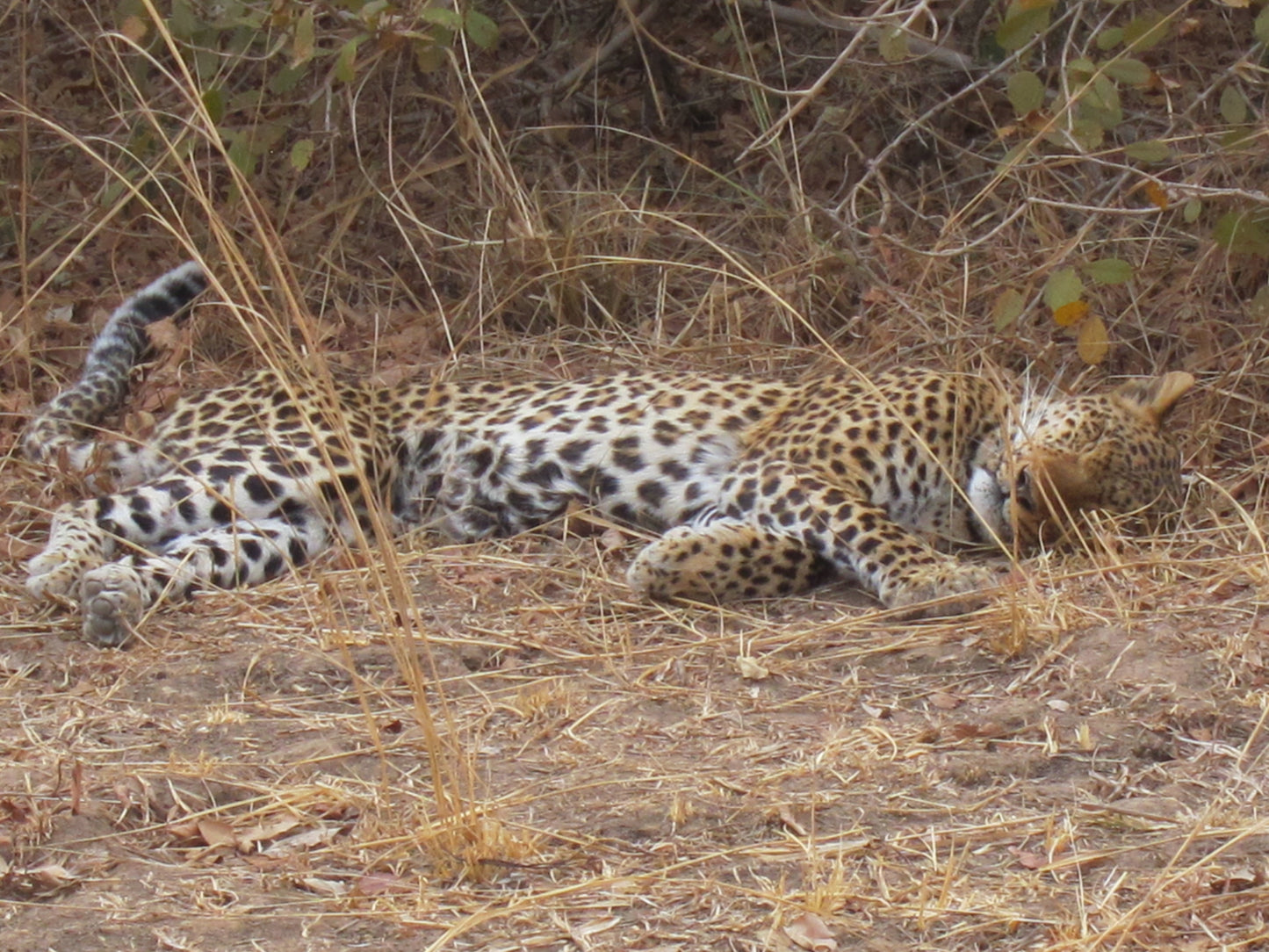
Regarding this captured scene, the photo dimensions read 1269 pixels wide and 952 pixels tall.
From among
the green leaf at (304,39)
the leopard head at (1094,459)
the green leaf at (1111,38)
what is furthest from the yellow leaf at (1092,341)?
the green leaf at (304,39)

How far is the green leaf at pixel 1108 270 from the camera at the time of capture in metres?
5.25

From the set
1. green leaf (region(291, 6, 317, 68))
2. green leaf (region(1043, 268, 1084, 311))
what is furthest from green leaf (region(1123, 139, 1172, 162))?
green leaf (region(291, 6, 317, 68))

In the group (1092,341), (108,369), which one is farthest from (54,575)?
(1092,341)

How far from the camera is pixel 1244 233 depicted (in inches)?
214

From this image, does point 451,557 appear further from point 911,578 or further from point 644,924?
point 644,924

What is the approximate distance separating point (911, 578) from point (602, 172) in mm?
3034

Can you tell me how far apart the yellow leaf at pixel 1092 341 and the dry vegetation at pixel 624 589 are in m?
0.02

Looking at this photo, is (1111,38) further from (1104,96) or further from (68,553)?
(68,553)

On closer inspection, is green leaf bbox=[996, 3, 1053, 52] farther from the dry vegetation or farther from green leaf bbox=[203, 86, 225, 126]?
green leaf bbox=[203, 86, 225, 126]

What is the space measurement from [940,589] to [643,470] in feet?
4.24

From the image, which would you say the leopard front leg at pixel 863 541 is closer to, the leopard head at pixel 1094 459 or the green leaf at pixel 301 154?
the leopard head at pixel 1094 459

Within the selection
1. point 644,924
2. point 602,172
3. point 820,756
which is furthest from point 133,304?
point 644,924

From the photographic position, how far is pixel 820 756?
3793 mm

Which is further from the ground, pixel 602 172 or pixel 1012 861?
pixel 602 172
